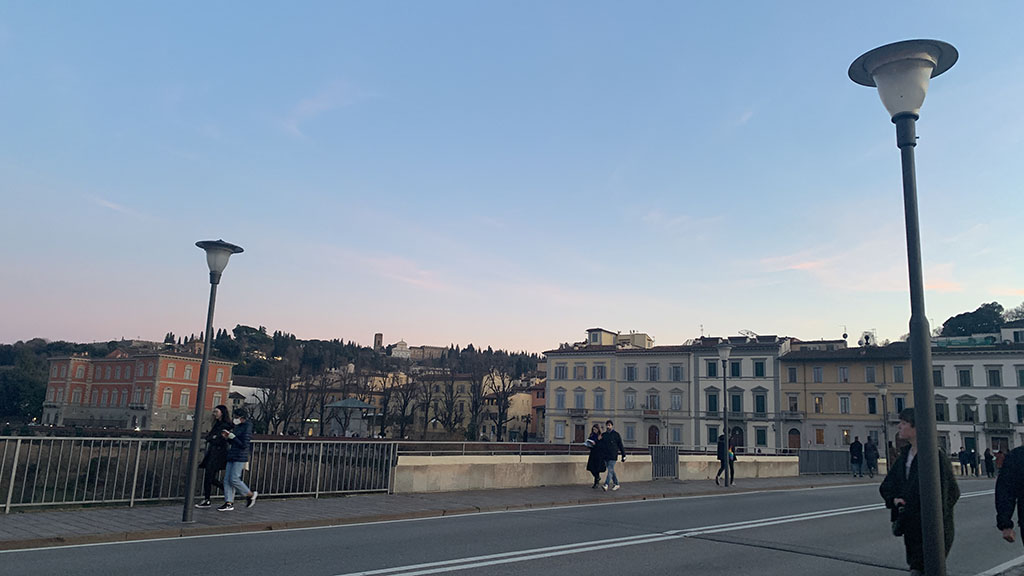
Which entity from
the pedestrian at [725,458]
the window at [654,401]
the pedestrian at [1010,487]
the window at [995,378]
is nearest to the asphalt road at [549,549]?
the pedestrian at [1010,487]

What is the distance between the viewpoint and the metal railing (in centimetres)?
1081

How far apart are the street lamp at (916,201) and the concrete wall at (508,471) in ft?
39.1

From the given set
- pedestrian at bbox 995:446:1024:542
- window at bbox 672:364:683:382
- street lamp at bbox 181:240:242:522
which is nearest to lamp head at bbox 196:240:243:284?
street lamp at bbox 181:240:242:522

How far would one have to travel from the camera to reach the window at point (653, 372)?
74.0m

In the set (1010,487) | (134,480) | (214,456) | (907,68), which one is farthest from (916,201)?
(134,480)

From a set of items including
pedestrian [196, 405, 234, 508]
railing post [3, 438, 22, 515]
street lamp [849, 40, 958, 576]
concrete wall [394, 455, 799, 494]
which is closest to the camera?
street lamp [849, 40, 958, 576]

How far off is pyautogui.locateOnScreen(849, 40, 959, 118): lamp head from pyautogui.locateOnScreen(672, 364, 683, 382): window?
228 feet

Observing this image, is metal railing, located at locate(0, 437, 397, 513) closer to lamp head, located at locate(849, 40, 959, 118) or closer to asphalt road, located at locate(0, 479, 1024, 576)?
asphalt road, located at locate(0, 479, 1024, 576)

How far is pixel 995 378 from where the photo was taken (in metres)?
60.4

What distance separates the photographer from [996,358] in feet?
199

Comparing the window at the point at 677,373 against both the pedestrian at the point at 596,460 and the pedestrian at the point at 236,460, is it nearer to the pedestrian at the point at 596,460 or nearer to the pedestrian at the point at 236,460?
the pedestrian at the point at 596,460

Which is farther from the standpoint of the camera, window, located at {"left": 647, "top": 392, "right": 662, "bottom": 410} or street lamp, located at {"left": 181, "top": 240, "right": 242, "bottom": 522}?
window, located at {"left": 647, "top": 392, "right": 662, "bottom": 410}

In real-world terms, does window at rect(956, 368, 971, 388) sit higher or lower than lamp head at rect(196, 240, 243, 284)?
higher

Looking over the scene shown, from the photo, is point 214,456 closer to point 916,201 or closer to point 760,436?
point 916,201
